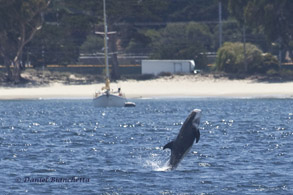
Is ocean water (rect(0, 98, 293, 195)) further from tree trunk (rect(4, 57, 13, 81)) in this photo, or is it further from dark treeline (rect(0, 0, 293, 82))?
tree trunk (rect(4, 57, 13, 81))

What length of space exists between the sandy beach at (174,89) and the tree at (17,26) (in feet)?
13.8

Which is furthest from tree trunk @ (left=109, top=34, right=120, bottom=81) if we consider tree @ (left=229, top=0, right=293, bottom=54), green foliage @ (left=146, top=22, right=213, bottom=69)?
tree @ (left=229, top=0, right=293, bottom=54)

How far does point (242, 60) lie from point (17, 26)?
2721 cm

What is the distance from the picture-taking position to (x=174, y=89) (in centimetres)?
8731

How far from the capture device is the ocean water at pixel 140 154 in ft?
87.8

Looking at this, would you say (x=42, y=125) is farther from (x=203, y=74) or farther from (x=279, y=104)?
(x=203, y=74)

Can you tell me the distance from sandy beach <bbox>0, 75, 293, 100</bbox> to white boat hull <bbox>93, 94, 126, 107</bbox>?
31.0 ft

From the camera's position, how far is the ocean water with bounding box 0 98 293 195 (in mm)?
26750

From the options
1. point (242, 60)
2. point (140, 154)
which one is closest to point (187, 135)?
point (140, 154)

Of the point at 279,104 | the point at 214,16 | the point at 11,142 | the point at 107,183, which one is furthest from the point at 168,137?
the point at 214,16

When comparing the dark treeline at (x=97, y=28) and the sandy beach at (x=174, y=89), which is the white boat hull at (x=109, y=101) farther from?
the dark treeline at (x=97, y=28)

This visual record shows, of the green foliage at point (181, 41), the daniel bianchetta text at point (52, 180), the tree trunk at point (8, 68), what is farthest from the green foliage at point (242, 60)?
the daniel bianchetta text at point (52, 180)

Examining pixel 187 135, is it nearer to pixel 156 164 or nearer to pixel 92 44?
pixel 156 164

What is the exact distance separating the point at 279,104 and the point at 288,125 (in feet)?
75.3
